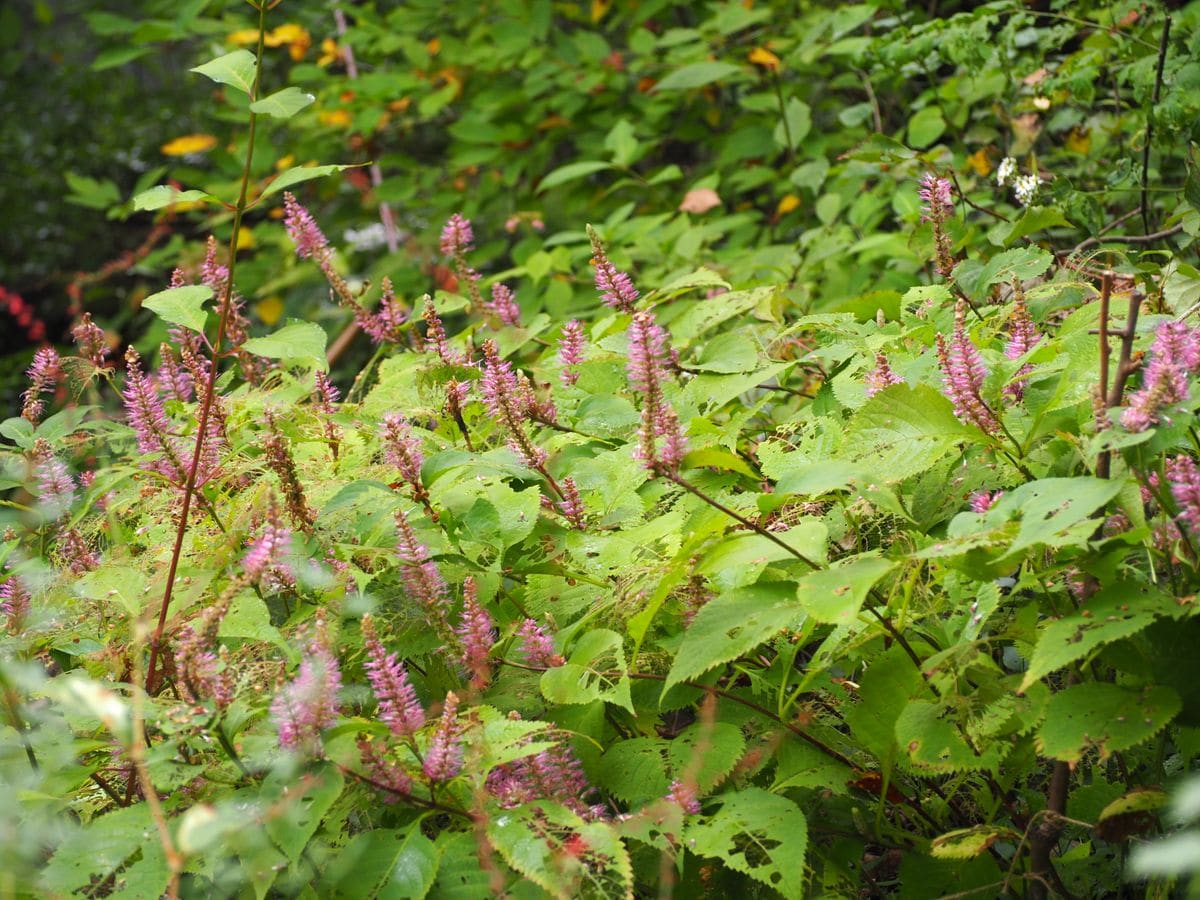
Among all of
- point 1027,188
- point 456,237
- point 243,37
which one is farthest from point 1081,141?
point 243,37

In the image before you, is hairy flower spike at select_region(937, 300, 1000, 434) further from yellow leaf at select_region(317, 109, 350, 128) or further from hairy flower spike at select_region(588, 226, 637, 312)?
yellow leaf at select_region(317, 109, 350, 128)

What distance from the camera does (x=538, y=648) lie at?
136 cm

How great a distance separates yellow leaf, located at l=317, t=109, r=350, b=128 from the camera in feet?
18.5

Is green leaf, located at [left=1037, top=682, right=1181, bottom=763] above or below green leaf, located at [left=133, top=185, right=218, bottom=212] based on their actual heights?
below

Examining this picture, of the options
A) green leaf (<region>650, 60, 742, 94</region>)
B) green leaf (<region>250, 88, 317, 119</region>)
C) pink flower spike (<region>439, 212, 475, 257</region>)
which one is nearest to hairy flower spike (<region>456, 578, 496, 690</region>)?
green leaf (<region>250, 88, 317, 119</region>)

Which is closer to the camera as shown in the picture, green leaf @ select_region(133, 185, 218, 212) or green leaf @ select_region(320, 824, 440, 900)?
green leaf @ select_region(320, 824, 440, 900)

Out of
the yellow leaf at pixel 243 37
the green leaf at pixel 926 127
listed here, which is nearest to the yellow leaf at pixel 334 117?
the yellow leaf at pixel 243 37

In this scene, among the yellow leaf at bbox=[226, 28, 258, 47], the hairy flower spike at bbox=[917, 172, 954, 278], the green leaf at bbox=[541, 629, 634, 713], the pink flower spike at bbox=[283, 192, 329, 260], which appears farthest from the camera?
the yellow leaf at bbox=[226, 28, 258, 47]

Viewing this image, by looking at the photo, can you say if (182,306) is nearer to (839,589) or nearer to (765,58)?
(839,589)

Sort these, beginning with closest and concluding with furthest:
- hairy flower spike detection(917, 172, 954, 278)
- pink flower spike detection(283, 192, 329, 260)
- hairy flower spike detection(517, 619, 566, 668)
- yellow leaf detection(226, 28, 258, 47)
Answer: hairy flower spike detection(517, 619, 566, 668)
hairy flower spike detection(917, 172, 954, 278)
pink flower spike detection(283, 192, 329, 260)
yellow leaf detection(226, 28, 258, 47)

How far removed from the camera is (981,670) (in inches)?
48.1

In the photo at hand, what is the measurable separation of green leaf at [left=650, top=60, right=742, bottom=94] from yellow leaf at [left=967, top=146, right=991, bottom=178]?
39.2 inches

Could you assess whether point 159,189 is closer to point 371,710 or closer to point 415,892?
point 371,710

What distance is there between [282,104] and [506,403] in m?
0.42
